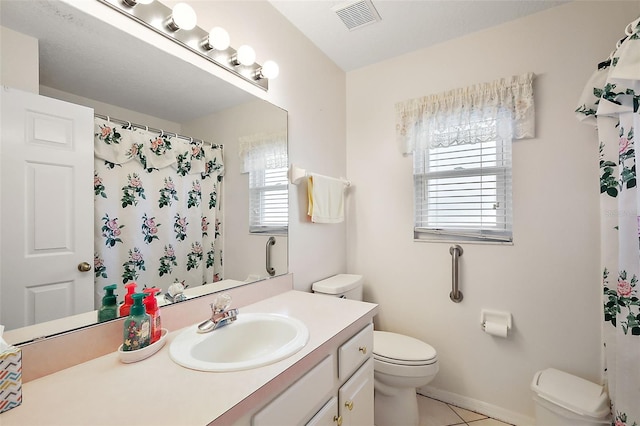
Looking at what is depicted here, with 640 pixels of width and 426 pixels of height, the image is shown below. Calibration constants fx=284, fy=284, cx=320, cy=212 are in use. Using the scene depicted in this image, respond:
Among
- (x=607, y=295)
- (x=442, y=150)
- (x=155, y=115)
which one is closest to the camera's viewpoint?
(x=155, y=115)

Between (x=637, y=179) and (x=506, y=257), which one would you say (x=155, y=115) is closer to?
(x=637, y=179)

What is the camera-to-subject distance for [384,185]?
7.18ft

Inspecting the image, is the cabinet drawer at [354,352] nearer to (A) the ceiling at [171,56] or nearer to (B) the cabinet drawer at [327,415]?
(B) the cabinet drawer at [327,415]

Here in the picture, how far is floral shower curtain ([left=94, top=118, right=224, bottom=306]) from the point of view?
0.94 metres

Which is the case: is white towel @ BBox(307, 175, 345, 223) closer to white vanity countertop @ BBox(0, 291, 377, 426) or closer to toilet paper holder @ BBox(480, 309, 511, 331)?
white vanity countertop @ BBox(0, 291, 377, 426)

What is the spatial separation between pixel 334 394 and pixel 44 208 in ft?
3.66

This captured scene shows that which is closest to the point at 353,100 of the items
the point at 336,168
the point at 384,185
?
the point at 336,168

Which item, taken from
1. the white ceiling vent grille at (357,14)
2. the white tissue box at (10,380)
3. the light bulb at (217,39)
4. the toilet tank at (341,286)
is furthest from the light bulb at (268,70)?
the white tissue box at (10,380)

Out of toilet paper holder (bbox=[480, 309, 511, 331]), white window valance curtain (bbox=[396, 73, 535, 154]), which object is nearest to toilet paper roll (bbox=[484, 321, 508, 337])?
toilet paper holder (bbox=[480, 309, 511, 331])

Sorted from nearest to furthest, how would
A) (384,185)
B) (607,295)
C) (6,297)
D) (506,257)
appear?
(6,297)
(607,295)
(506,257)
(384,185)

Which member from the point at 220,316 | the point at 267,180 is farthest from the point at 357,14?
the point at 220,316

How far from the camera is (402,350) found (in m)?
1.68

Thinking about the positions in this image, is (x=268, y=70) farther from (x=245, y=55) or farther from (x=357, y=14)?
(x=357, y=14)

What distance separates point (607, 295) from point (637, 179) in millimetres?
580
